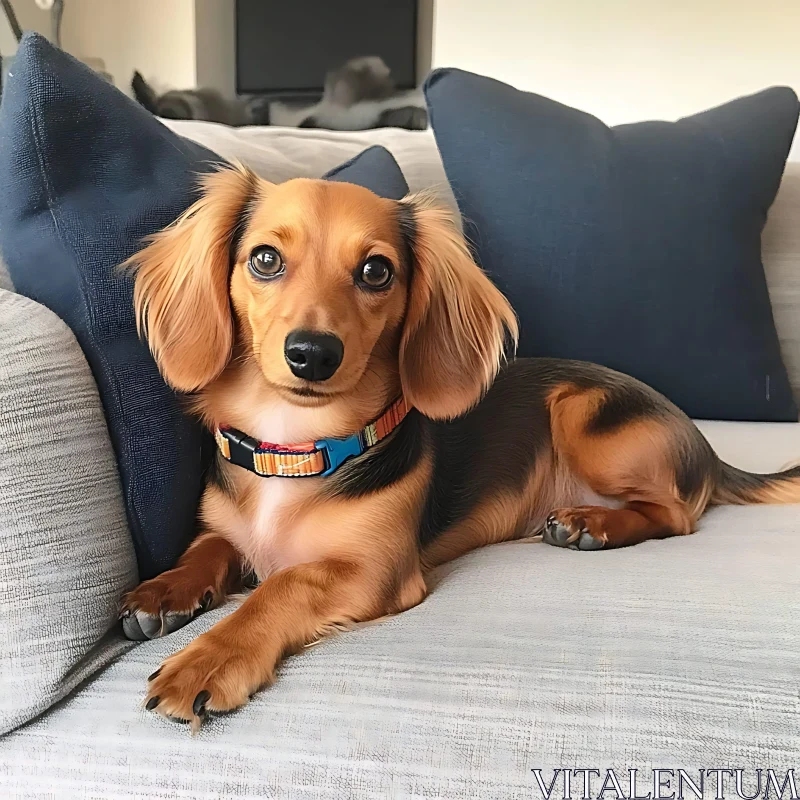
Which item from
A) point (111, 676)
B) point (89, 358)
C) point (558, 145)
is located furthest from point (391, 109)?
point (111, 676)

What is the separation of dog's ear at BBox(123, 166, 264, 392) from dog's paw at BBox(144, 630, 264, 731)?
36cm

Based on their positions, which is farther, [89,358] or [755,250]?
[755,250]

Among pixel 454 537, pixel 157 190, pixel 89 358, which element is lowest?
pixel 454 537

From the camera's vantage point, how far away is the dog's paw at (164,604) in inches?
34.1

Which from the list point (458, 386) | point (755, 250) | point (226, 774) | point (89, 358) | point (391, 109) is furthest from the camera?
point (391, 109)

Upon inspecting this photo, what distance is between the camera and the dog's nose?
35.0 inches

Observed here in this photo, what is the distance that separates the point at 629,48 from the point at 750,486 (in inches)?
87.7

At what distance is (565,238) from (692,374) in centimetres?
42

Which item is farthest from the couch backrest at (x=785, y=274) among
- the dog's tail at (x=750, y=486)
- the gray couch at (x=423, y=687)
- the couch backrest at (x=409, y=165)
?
the gray couch at (x=423, y=687)

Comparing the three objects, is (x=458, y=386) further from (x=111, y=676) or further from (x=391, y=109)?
(x=391, y=109)

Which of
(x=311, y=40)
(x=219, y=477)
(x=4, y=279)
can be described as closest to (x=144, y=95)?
(x=311, y=40)

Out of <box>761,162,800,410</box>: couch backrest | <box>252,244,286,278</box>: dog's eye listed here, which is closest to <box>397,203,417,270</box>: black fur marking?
<box>252,244,286,278</box>: dog's eye

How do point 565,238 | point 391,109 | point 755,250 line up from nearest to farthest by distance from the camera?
point 565,238 → point 755,250 → point 391,109

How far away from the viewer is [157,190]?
3.34ft
